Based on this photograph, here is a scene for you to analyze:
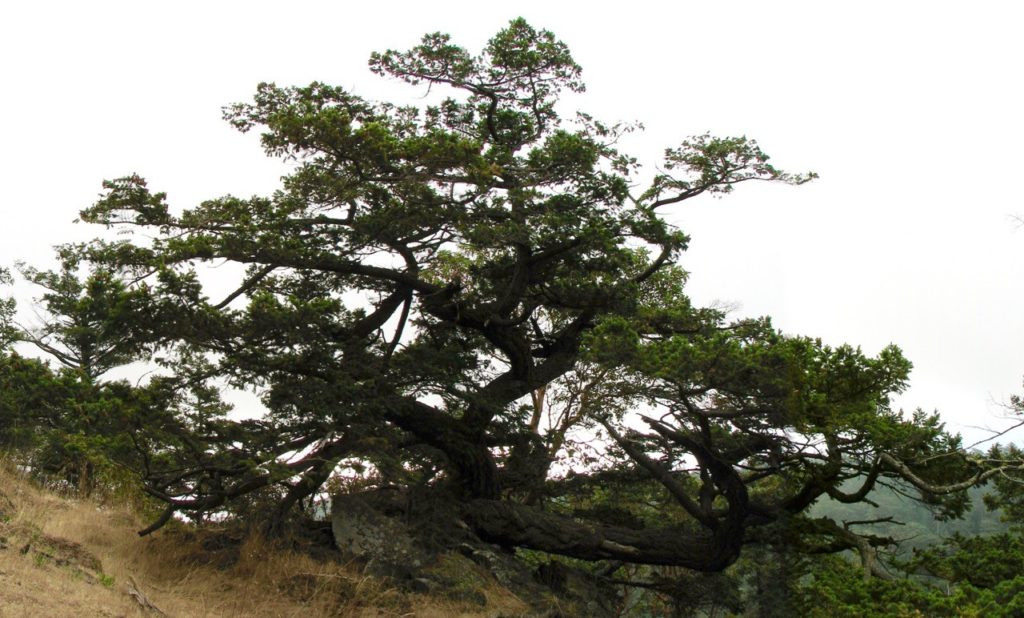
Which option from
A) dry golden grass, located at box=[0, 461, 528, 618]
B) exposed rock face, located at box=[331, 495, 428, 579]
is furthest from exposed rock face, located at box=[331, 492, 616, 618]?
dry golden grass, located at box=[0, 461, 528, 618]

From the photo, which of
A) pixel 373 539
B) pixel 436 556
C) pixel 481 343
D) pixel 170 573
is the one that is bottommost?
pixel 170 573

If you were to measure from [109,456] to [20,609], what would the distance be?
2406 mm

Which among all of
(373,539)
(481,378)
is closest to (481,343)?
(481,378)

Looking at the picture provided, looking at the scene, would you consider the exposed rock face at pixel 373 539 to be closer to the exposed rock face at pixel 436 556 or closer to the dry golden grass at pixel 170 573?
the exposed rock face at pixel 436 556

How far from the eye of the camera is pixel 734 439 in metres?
12.1

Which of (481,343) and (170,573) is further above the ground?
(481,343)

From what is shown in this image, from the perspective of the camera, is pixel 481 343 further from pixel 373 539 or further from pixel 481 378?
pixel 373 539

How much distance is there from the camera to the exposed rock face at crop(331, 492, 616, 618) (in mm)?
11766

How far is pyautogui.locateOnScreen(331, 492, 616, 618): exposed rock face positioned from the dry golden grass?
31 centimetres

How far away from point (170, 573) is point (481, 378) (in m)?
5.71

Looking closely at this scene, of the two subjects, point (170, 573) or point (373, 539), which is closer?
point (170, 573)

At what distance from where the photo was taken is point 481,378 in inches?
555

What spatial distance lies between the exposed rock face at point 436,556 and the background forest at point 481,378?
0.30ft

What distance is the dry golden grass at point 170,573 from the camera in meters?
8.86
